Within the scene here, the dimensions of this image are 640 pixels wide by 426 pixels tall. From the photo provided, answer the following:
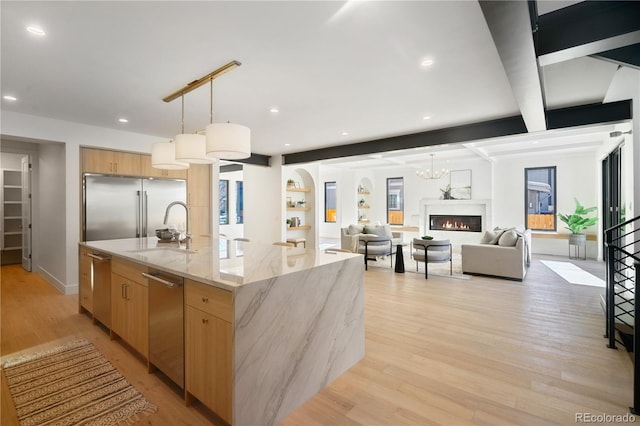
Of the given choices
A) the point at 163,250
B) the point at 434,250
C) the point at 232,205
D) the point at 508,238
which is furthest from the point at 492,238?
the point at 232,205

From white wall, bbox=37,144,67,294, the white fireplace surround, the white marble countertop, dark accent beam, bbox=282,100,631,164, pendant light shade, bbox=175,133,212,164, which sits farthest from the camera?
the white fireplace surround

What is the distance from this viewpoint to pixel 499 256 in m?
5.45

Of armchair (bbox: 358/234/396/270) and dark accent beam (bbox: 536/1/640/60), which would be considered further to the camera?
armchair (bbox: 358/234/396/270)

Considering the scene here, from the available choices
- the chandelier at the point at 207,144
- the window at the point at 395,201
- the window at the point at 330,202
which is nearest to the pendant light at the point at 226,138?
the chandelier at the point at 207,144

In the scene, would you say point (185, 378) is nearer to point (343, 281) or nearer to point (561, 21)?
point (343, 281)

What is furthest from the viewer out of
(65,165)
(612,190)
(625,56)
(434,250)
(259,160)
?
(259,160)

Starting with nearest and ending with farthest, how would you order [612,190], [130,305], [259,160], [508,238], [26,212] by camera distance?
[130,305] → [508,238] → [612,190] → [26,212] → [259,160]

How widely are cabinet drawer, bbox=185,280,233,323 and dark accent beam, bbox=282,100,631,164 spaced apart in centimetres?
463

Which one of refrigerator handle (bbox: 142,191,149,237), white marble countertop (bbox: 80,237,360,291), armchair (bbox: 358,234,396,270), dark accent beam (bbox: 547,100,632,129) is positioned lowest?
armchair (bbox: 358,234,396,270)

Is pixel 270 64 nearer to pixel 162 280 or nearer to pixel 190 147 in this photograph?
pixel 190 147

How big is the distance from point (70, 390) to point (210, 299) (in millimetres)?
A: 1468

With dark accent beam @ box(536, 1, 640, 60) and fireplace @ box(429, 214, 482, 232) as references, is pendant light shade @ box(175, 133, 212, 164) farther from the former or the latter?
fireplace @ box(429, 214, 482, 232)

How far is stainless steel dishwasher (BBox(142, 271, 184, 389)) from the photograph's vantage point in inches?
78.0

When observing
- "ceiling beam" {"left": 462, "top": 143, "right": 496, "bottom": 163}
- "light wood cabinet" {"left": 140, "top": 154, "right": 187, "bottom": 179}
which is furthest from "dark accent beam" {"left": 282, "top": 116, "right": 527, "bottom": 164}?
"light wood cabinet" {"left": 140, "top": 154, "right": 187, "bottom": 179}
